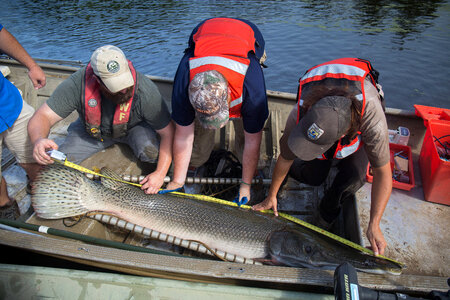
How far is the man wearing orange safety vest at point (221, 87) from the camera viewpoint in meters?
2.31

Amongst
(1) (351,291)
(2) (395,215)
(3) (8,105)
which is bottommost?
(2) (395,215)

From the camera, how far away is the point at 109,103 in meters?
3.35

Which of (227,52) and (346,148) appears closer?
(346,148)

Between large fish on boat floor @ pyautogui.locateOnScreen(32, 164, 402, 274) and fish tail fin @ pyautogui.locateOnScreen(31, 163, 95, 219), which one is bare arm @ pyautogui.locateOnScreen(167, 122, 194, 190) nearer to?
large fish on boat floor @ pyautogui.locateOnScreen(32, 164, 402, 274)

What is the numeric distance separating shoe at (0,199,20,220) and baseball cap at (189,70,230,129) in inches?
98.5

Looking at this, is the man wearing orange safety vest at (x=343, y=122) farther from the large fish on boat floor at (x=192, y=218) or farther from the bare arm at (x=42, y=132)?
the bare arm at (x=42, y=132)

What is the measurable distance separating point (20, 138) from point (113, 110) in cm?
103

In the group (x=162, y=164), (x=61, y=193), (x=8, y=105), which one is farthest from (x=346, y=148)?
(x=8, y=105)

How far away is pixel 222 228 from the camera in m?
2.77

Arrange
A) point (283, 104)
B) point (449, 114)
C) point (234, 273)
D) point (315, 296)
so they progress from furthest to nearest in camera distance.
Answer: point (283, 104) < point (449, 114) < point (234, 273) < point (315, 296)

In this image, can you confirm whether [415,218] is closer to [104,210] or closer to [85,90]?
[104,210]

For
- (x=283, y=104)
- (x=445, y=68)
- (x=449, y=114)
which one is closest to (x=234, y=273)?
(x=283, y=104)

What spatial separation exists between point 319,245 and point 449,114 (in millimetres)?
2534

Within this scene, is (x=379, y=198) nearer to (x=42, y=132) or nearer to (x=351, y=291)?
(x=351, y=291)
